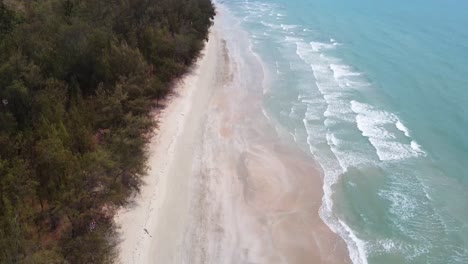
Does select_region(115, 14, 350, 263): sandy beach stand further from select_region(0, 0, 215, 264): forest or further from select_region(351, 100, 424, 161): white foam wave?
select_region(351, 100, 424, 161): white foam wave

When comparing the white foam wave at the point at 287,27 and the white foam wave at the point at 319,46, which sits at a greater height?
the white foam wave at the point at 319,46

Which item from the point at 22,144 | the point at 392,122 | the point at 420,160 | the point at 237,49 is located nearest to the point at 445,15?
the point at 237,49

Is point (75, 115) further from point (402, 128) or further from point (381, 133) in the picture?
point (402, 128)

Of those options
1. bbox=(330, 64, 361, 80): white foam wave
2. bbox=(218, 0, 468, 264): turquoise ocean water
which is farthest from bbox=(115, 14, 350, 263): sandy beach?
bbox=(330, 64, 361, 80): white foam wave

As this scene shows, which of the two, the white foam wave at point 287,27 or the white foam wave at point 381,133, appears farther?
the white foam wave at point 287,27

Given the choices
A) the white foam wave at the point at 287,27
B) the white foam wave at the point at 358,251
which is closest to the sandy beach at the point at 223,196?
the white foam wave at the point at 358,251

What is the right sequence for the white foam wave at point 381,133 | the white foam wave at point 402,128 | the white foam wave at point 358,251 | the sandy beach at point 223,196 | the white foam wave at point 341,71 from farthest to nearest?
1. the white foam wave at point 341,71
2. the white foam wave at point 402,128
3. the white foam wave at point 381,133
4. the white foam wave at point 358,251
5. the sandy beach at point 223,196

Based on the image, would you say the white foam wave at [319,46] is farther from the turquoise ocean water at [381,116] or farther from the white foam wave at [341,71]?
the white foam wave at [341,71]
